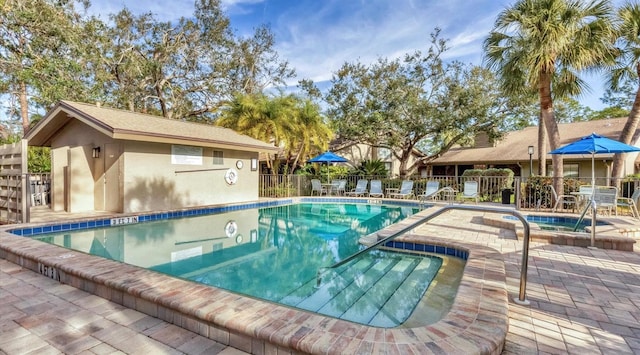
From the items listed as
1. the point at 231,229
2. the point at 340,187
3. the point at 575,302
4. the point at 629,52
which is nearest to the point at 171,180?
the point at 231,229

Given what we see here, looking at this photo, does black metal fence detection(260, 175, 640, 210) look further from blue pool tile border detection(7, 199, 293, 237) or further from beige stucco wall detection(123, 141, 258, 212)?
beige stucco wall detection(123, 141, 258, 212)

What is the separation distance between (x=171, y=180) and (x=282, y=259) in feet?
22.6

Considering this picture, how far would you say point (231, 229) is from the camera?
8602mm

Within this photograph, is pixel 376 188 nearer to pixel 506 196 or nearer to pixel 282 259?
pixel 506 196

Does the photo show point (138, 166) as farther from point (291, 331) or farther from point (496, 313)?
point (496, 313)

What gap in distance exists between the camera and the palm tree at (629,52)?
11188 millimetres

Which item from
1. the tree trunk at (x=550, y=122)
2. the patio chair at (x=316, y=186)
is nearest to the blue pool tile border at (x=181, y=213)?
the patio chair at (x=316, y=186)

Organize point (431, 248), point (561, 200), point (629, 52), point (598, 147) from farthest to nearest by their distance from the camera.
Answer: point (629, 52), point (561, 200), point (598, 147), point (431, 248)

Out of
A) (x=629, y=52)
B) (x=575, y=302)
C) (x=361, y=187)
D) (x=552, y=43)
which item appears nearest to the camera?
(x=575, y=302)

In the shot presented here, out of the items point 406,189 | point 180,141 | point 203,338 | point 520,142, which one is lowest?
point 203,338

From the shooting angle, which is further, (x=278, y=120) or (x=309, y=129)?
(x=309, y=129)

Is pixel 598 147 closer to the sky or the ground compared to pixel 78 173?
closer to the sky

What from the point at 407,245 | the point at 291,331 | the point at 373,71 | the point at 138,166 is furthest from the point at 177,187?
the point at 373,71

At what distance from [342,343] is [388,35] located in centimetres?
1852
